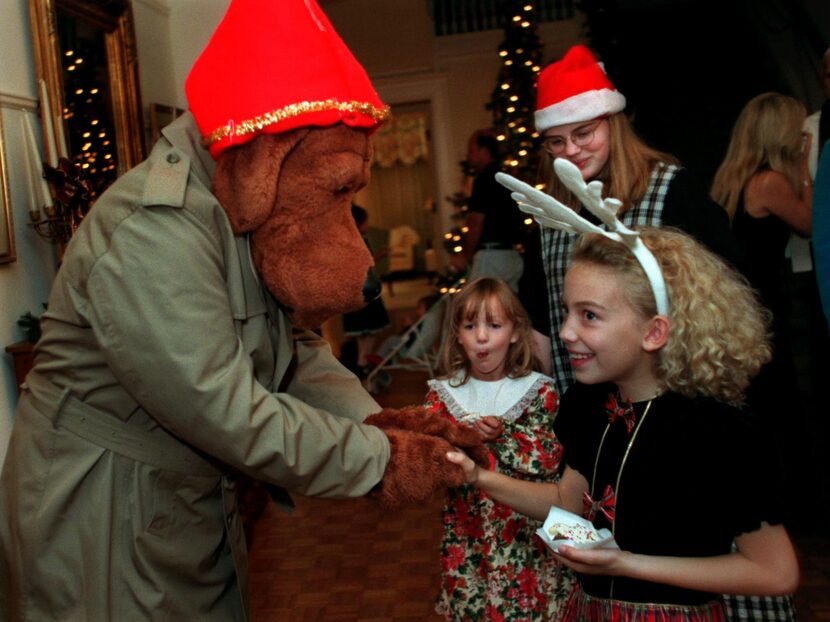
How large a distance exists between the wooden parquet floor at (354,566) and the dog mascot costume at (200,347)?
1.52 m

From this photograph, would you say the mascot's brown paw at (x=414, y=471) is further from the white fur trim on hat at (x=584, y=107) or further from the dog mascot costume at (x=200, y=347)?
the white fur trim on hat at (x=584, y=107)

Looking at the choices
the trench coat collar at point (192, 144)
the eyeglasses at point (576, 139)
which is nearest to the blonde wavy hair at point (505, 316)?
the eyeglasses at point (576, 139)

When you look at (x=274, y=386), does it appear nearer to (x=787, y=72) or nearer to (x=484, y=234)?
(x=484, y=234)

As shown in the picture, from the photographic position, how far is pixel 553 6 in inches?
412

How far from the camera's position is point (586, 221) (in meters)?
1.77

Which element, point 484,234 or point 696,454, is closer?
point 696,454

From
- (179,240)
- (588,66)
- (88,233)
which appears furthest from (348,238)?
(588,66)

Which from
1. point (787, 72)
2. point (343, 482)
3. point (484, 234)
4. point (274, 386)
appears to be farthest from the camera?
point (787, 72)

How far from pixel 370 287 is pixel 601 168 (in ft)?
3.63

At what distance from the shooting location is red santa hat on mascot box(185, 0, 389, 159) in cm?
171

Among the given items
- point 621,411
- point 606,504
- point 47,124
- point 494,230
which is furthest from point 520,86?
point 606,504

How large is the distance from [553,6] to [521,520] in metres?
8.65

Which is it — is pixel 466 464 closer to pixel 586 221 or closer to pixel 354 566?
pixel 586 221

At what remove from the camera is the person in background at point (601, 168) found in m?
2.60
